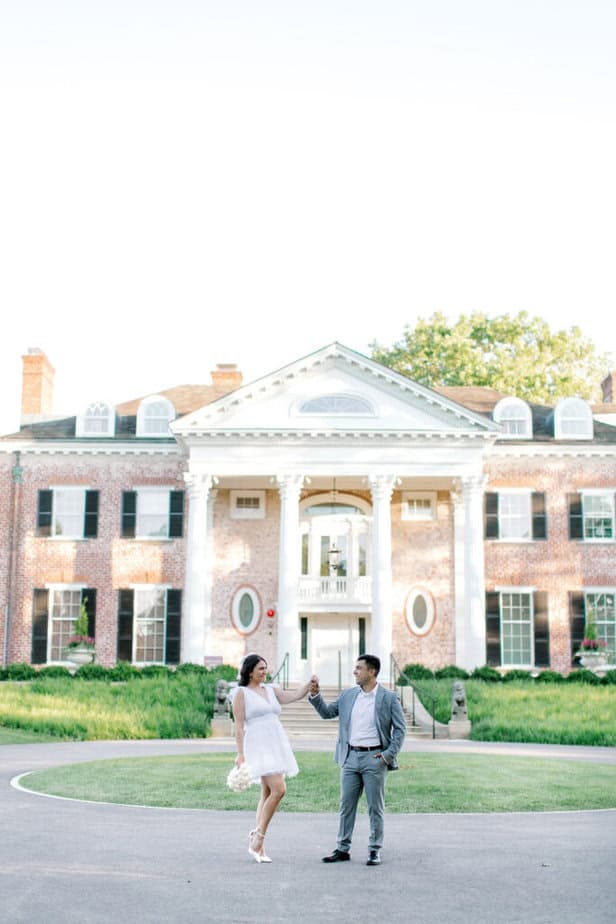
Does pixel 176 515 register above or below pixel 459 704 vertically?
above

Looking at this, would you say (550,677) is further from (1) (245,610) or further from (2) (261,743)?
(2) (261,743)

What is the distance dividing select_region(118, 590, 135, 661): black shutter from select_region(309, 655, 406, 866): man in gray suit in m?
26.2

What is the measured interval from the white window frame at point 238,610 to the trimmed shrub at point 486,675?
724 cm

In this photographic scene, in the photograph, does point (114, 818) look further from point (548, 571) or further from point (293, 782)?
point (548, 571)

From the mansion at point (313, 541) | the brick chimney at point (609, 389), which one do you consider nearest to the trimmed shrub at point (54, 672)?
the mansion at point (313, 541)

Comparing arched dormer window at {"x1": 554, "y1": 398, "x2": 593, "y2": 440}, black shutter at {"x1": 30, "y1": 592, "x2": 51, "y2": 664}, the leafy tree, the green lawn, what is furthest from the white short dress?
the leafy tree

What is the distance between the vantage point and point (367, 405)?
1315 inches

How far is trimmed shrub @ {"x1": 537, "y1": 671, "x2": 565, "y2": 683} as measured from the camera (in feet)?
104

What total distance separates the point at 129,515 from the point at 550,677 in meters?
13.7

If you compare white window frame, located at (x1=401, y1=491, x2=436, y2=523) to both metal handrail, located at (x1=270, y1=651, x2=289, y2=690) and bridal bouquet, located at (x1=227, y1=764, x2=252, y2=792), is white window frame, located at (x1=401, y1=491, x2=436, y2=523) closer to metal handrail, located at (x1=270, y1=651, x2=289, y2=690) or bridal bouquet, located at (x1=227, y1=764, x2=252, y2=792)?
metal handrail, located at (x1=270, y1=651, x2=289, y2=690)

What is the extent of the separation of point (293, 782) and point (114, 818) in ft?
12.7

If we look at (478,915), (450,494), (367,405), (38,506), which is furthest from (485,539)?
(478,915)

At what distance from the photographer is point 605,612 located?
35.2 metres

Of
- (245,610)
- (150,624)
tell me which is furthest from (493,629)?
(150,624)
